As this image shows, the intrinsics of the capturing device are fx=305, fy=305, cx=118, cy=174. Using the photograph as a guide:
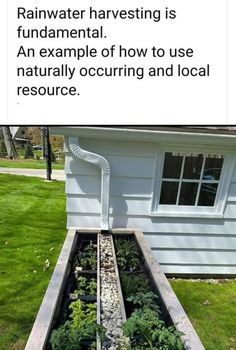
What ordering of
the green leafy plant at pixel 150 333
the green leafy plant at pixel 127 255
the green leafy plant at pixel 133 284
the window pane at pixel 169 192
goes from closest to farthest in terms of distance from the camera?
1. the green leafy plant at pixel 150 333
2. the green leafy plant at pixel 133 284
3. the green leafy plant at pixel 127 255
4. the window pane at pixel 169 192

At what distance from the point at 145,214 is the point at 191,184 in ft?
2.69

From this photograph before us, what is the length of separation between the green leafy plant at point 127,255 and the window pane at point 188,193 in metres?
1.05

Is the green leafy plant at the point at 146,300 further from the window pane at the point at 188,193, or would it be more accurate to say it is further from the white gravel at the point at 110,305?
the window pane at the point at 188,193

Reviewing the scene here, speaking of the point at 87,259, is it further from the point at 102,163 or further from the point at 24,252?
the point at 24,252

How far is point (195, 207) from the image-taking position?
4.64 meters

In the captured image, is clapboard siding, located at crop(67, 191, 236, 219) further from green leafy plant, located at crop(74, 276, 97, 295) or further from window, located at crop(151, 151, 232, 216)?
green leafy plant, located at crop(74, 276, 97, 295)

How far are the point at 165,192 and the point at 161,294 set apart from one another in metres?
2.05

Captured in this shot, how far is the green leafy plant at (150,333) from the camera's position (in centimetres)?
192

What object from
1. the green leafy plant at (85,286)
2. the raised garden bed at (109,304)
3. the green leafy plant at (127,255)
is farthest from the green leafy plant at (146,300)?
the green leafy plant at (127,255)

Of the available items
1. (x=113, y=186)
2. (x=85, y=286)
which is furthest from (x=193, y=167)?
(x=85, y=286)

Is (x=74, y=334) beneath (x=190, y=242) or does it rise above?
above

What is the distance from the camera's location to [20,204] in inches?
327
